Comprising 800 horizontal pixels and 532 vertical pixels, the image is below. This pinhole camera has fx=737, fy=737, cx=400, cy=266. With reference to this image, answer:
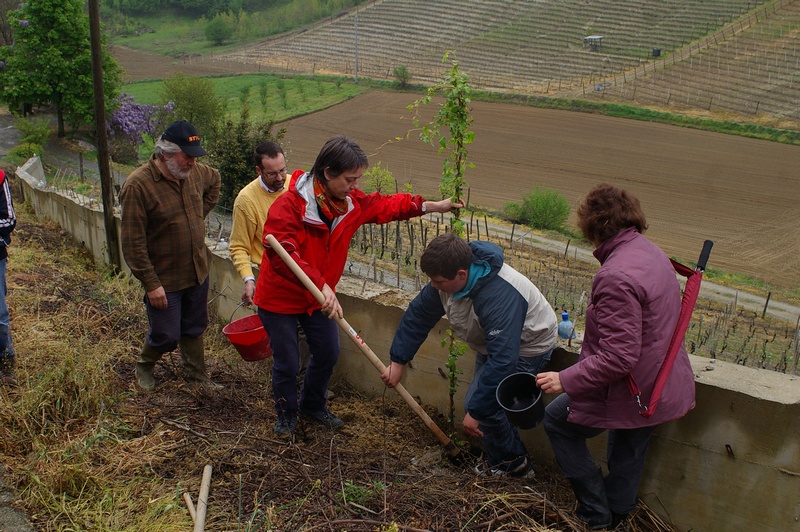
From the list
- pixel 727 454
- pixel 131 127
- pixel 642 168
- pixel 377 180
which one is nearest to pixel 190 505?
pixel 727 454

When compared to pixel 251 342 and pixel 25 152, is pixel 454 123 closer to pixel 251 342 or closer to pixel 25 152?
pixel 251 342

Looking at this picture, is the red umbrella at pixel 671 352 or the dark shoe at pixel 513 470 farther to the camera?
the dark shoe at pixel 513 470

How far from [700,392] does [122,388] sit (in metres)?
3.55

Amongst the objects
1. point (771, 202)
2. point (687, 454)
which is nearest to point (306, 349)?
point (687, 454)

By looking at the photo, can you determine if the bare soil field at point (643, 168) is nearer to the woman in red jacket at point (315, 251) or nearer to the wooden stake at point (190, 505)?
the woman in red jacket at point (315, 251)

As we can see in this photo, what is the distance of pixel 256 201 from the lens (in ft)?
16.8

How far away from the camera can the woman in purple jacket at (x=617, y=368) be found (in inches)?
126

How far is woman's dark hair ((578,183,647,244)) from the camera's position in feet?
11.1

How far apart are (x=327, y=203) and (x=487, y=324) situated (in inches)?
44.1

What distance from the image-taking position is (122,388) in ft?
16.0

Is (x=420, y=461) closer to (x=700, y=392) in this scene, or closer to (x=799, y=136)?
(x=700, y=392)

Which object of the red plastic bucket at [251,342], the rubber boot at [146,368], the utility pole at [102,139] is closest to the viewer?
the red plastic bucket at [251,342]

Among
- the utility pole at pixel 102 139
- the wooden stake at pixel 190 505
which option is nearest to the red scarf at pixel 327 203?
the wooden stake at pixel 190 505

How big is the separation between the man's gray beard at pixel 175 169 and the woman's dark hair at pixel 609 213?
257 cm
